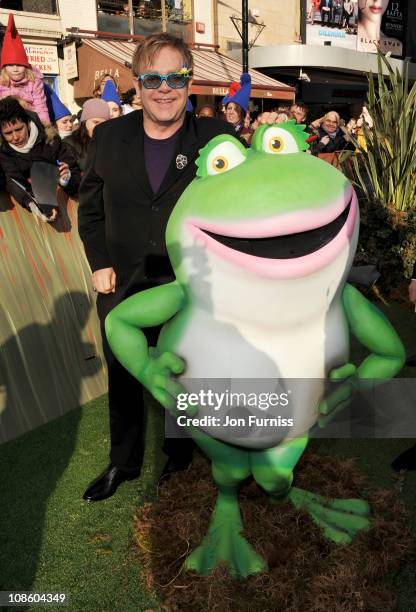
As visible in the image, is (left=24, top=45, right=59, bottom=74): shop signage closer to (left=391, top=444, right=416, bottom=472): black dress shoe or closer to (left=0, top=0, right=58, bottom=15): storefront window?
(left=0, top=0, right=58, bottom=15): storefront window

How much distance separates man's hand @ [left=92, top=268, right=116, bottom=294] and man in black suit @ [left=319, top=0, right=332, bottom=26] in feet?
57.2

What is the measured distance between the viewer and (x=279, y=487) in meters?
1.92

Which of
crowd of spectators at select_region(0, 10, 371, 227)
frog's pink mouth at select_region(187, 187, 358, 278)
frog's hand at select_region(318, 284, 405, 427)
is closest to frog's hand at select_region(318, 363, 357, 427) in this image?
frog's hand at select_region(318, 284, 405, 427)

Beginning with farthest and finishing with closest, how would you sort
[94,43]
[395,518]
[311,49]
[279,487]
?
[311,49] → [94,43] → [395,518] → [279,487]

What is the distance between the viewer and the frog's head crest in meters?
1.61

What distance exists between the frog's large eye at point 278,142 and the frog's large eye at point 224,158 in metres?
0.09

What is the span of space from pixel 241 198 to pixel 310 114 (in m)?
17.5

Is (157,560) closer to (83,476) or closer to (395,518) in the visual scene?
(83,476)

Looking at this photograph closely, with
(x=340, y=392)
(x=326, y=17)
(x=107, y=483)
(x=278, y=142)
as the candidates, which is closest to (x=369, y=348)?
(x=340, y=392)

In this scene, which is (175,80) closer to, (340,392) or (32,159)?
(340,392)

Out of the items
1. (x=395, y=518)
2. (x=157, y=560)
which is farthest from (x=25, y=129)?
(x=395, y=518)

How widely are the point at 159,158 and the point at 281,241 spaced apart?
81 centimetres

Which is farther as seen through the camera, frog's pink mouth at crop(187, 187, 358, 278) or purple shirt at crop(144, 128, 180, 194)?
purple shirt at crop(144, 128, 180, 194)

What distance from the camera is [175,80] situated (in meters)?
1.96
